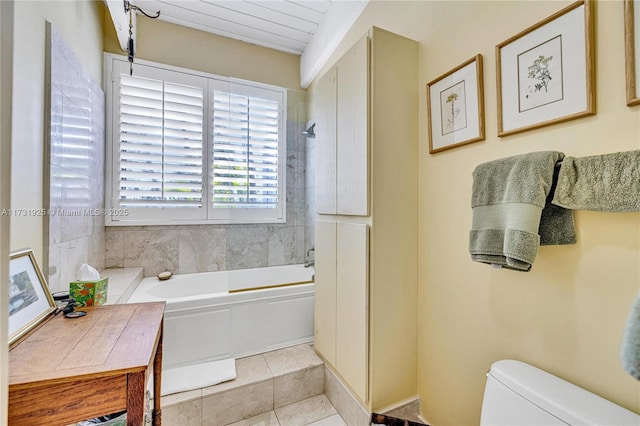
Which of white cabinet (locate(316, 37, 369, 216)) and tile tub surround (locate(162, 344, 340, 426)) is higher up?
white cabinet (locate(316, 37, 369, 216))

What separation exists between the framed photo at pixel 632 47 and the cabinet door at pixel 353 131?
0.88 meters

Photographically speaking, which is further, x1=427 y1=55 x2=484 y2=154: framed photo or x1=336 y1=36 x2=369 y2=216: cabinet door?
x1=336 y1=36 x2=369 y2=216: cabinet door

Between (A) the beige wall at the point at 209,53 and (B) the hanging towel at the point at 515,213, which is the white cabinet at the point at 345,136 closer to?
(B) the hanging towel at the point at 515,213

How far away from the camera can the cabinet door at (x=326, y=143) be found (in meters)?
1.74

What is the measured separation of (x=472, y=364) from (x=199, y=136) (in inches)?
112

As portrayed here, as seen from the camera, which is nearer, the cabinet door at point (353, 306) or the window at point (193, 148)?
the cabinet door at point (353, 306)

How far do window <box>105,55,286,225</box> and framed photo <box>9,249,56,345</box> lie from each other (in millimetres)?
1530

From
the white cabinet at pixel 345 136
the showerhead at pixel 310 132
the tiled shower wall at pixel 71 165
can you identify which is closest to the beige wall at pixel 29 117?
the tiled shower wall at pixel 71 165

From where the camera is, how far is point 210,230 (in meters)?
2.87

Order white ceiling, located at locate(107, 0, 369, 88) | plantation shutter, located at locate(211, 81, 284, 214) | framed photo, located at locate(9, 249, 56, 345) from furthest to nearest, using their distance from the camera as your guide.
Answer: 1. plantation shutter, located at locate(211, 81, 284, 214)
2. white ceiling, located at locate(107, 0, 369, 88)
3. framed photo, located at locate(9, 249, 56, 345)

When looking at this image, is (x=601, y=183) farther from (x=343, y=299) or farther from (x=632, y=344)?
(x=343, y=299)

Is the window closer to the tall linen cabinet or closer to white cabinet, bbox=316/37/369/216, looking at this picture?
white cabinet, bbox=316/37/369/216

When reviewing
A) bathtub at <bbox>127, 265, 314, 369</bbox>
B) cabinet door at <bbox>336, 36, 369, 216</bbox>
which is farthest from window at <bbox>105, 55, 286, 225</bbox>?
cabinet door at <bbox>336, 36, 369, 216</bbox>

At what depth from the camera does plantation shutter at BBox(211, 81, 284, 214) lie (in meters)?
2.73
